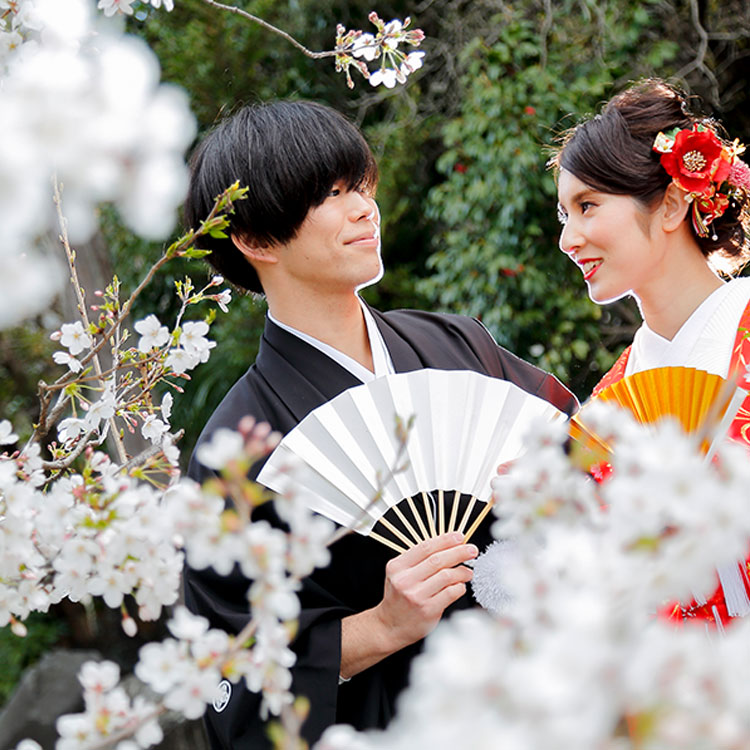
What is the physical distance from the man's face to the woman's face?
41cm

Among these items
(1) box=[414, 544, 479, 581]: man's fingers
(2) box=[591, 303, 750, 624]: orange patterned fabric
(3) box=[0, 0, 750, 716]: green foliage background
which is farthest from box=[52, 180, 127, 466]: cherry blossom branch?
(3) box=[0, 0, 750, 716]: green foliage background

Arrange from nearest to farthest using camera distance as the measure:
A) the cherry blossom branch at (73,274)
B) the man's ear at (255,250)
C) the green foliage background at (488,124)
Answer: the cherry blossom branch at (73,274), the man's ear at (255,250), the green foliage background at (488,124)

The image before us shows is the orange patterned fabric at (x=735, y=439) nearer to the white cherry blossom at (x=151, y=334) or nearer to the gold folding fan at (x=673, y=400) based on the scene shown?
the gold folding fan at (x=673, y=400)

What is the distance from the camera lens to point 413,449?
168 centimetres

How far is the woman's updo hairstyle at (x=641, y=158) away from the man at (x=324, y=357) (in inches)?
16.8

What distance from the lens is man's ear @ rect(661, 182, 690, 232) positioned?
1.90 metres

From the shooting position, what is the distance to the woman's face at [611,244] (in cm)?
186

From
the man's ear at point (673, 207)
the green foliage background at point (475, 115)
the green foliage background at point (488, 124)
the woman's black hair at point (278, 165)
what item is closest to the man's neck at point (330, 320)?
the woman's black hair at point (278, 165)

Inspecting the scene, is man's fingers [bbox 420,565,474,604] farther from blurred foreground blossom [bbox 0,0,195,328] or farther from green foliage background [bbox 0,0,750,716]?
green foliage background [bbox 0,0,750,716]

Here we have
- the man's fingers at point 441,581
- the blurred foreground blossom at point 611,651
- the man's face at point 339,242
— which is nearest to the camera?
the blurred foreground blossom at point 611,651

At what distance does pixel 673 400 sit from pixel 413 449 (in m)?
0.46

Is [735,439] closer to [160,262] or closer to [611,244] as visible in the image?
[611,244]

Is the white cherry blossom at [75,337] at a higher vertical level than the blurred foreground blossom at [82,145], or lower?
Answer: lower

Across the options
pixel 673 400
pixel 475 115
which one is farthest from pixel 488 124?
pixel 673 400
